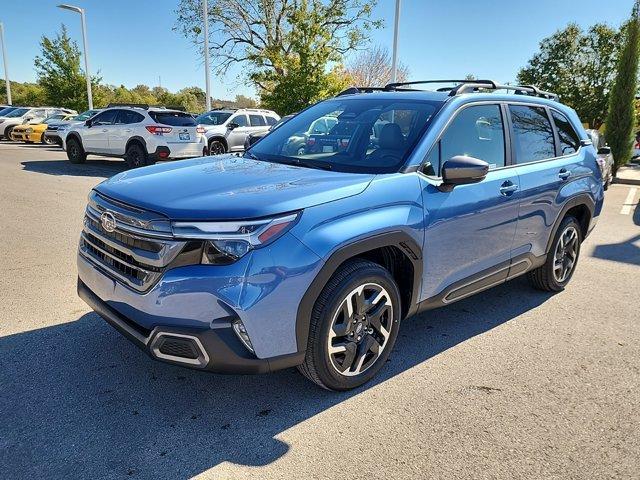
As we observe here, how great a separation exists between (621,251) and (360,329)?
5269 mm

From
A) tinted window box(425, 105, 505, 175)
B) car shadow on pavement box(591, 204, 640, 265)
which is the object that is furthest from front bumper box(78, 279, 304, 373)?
car shadow on pavement box(591, 204, 640, 265)

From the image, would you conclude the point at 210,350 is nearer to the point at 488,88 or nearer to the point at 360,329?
the point at 360,329

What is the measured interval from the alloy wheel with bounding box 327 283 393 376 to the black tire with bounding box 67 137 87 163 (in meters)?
14.3

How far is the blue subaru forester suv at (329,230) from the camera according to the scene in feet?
7.98

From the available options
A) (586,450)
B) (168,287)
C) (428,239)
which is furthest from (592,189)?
(168,287)

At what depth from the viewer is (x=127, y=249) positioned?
2.64 meters

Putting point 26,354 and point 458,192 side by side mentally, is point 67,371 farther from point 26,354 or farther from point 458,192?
point 458,192

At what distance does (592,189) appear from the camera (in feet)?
16.1

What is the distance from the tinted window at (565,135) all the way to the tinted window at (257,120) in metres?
12.9

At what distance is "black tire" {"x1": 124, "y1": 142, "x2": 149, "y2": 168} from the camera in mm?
13398

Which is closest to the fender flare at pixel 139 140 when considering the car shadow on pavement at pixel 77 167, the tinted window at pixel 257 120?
the car shadow on pavement at pixel 77 167

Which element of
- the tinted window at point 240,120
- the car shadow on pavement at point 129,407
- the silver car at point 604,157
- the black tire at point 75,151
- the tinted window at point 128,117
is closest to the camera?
the car shadow on pavement at point 129,407

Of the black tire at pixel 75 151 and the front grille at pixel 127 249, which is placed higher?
the front grille at pixel 127 249

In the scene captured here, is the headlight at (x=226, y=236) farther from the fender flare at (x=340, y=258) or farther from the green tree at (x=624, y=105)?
the green tree at (x=624, y=105)
